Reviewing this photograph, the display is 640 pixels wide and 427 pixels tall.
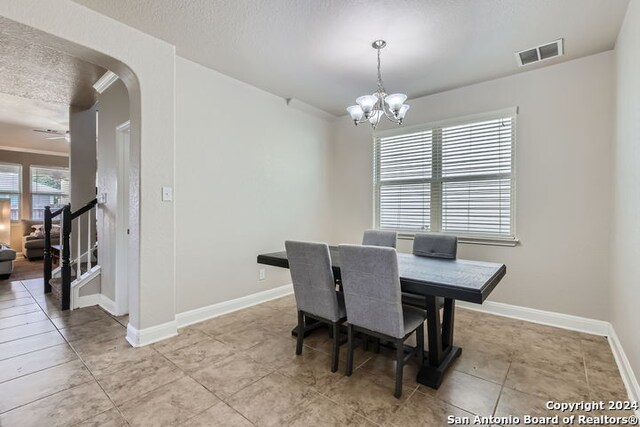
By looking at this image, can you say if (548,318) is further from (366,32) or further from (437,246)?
(366,32)

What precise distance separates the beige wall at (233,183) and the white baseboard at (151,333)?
28cm

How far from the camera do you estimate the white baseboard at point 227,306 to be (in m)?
3.04

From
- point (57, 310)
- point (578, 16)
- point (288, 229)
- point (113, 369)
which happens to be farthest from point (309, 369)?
point (578, 16)

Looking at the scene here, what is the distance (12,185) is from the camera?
7062mm

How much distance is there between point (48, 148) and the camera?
7289 millimetres

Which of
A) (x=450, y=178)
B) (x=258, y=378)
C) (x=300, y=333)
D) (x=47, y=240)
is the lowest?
(x=258, y=378)

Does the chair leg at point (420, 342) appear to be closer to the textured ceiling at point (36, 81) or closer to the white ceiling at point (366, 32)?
the white ceiling at point (366, 32)

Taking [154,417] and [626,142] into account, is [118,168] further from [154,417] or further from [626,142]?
[626,142]

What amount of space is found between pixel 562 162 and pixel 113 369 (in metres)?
4.34

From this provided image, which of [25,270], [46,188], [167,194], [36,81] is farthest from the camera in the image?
[46,188]

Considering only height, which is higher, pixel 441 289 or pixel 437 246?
pixel 437 246

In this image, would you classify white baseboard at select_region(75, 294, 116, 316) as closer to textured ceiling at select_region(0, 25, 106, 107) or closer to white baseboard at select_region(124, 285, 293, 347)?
white baseboard at select_region(124, 285, 293, 347)

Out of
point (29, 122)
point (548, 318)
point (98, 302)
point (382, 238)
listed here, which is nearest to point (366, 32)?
point (382, 238)

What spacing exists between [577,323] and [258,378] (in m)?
3.06
